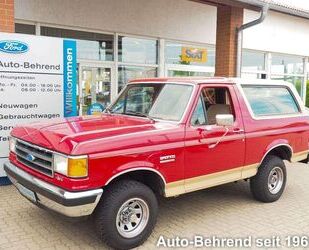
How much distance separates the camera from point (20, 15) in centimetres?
919

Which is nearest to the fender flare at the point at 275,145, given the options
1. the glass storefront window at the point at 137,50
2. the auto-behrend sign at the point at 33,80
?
the auto-behrend sign at the point at 33,80

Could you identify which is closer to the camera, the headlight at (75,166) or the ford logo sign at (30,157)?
the headlight at (75,166)

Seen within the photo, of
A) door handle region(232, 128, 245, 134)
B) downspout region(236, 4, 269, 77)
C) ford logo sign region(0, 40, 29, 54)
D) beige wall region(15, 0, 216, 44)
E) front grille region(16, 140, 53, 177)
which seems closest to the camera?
front grille region(16, 140, 53, 177)

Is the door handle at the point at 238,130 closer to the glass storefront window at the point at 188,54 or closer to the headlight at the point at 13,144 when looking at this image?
the headlight at the point at 13,144

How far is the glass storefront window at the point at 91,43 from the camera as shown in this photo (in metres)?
10.1

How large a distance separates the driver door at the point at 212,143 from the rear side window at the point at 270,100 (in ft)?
1.44

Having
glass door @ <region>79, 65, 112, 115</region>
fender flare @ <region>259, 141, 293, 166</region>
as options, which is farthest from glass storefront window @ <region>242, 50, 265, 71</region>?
fender flare @ <region>259, 141, 293, 166</region>

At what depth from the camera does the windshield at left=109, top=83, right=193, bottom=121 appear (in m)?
5.05

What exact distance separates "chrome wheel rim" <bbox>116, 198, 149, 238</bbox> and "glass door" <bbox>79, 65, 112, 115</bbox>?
6.40 m

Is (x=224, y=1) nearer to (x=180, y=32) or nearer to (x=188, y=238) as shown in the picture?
(x=180, y=32)

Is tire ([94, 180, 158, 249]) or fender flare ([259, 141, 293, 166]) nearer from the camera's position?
tire ([94, 180, 158, 249])

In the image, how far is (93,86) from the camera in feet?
36.3
